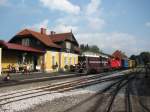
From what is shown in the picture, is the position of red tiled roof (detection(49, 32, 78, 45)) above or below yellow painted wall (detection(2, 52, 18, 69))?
above

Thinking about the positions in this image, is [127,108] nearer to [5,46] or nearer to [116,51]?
[5,46]

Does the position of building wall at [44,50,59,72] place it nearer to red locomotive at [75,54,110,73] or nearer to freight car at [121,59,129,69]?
red locomotive at [75,54,110,73]

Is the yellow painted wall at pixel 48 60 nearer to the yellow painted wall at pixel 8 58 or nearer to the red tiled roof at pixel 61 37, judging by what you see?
the red tiled roof at pixel 61 37

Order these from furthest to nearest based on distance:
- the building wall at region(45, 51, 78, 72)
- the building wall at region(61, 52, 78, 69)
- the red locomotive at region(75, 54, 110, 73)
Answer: the building wall at region(61, 52, 78, 69), the building wall at region(45, 51, 78, 72), the red locomotive at region(75, 54, 110, 73)

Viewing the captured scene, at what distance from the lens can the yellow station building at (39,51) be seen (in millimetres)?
39375

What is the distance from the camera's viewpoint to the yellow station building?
3938 cm

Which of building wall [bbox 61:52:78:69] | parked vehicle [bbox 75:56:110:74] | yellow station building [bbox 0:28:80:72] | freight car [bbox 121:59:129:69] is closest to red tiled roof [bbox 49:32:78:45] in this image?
yellow station building [bbox 0:28:80:72]

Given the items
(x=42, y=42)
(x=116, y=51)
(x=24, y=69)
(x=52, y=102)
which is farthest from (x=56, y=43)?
(x=116, y=51)

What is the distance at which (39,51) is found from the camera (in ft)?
150

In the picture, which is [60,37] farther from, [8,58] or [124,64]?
[124,64]

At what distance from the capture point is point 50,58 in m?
50.4

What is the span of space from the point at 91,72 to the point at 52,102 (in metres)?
31.9

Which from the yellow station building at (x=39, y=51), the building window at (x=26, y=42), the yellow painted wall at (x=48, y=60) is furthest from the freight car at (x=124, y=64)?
the building window at (x=26, y=42)

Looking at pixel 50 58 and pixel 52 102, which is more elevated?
pixel 50 58
